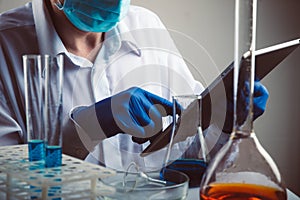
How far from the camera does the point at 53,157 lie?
0.68 m

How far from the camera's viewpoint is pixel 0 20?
4.62ft

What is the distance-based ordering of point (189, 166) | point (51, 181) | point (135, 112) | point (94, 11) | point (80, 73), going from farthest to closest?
point (80, 73) → point (94, 11) → point (135, 112) → point (189, 166) → point (51, 181)

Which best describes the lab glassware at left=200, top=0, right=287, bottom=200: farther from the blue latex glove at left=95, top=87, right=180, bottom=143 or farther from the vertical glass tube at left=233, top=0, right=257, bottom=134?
the blue latex glove at left=95, top=87, right=180, bottom=143

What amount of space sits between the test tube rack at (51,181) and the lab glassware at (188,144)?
186mm

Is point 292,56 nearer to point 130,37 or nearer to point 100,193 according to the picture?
point 130,37

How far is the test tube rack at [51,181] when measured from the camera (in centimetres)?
61

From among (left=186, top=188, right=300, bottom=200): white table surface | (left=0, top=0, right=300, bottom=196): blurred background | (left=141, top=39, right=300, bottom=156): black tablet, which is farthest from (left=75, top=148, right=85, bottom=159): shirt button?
(left=0, top=0, right=300, bottom=196): blurred background

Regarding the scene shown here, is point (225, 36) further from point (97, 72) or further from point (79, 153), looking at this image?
point (79, 153)


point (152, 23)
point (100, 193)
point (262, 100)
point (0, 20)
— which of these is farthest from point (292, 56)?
point (100, 193)

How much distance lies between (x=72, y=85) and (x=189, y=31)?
2.04ft

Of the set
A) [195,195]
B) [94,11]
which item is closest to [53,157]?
[195,195]

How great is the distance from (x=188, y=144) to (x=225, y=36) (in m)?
1.11

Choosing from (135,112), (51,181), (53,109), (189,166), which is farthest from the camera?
(135,112)

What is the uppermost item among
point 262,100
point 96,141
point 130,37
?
point 130,37
